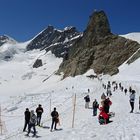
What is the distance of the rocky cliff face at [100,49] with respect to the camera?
367 ft

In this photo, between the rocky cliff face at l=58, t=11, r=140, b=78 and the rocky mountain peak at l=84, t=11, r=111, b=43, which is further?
the rocky mountain peak at l=84, t=11, r=111, b=43

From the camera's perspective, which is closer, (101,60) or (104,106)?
(104,106)

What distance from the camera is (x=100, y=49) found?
126 metres

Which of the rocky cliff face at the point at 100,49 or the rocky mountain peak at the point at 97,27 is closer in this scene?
the rocky cliff face at the point at 100,49

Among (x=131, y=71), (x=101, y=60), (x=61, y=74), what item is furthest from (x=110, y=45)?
(x=131, y=71)

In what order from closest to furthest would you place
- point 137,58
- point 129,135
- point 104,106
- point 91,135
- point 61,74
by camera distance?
1. point 129,135
2. point 91,135
3. point 104,106
4. point 137,58
5. point 61,74

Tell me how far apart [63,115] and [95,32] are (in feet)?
364

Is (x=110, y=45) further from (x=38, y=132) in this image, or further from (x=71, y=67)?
(x=38, y=132)

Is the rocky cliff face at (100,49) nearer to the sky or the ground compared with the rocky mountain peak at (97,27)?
nearer to the ground

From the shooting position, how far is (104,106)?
23.3 m

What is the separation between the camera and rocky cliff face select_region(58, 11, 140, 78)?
4402 inches

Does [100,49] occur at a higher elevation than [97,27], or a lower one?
lower

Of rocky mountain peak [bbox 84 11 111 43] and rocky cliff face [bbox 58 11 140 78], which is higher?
rocky mountain peak [bbox 84 11 111 43]

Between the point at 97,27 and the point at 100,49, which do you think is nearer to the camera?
the point at 100,49
